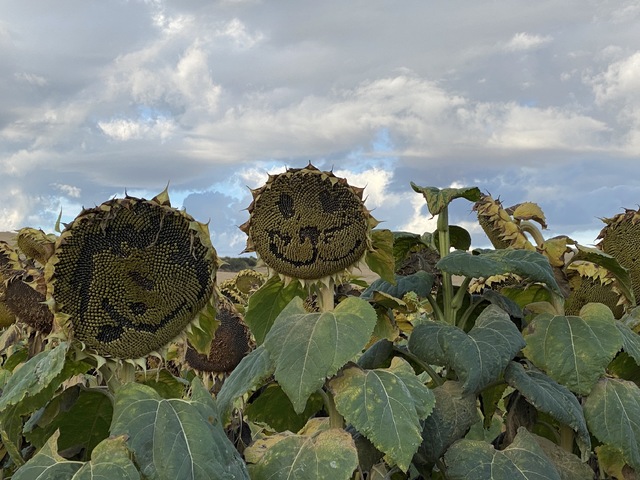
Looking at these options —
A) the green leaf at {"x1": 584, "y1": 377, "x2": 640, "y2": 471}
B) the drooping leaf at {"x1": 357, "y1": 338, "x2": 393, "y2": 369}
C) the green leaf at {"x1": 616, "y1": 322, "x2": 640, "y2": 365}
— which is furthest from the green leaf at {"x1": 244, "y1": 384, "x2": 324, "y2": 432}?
the green leaf at {"x1": 616, "y1": 322, "x2": 640, "y2": 365}

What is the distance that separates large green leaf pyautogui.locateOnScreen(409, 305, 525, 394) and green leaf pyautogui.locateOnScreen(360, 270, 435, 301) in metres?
0.23

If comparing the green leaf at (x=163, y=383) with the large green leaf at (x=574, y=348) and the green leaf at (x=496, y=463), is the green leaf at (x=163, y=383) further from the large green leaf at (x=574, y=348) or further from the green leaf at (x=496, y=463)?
the large green leaf at (x=574, y=348)

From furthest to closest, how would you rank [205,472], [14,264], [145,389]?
1. [14,264]
2. [145,389]
3. [205,472]

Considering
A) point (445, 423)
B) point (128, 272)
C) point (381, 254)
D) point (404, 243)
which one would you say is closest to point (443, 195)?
point (404, 243)

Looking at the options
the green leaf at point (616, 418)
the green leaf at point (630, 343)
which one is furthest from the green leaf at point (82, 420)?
the green leaf at point (630, 343)

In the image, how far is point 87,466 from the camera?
202 cm

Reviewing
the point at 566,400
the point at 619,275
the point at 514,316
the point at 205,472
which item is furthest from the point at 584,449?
the point at 205,472

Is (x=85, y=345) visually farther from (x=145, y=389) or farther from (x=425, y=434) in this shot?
(x=425, y=434)

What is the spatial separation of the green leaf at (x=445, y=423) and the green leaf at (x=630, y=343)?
719mm

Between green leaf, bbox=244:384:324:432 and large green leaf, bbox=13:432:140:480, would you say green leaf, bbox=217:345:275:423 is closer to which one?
green leaf, bbox=244:384:324:432

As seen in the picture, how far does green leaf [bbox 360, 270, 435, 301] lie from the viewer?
2.94 m

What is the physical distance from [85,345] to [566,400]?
5.35ft

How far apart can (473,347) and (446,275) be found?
0.40 meters

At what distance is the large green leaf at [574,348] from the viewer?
2.77 m
